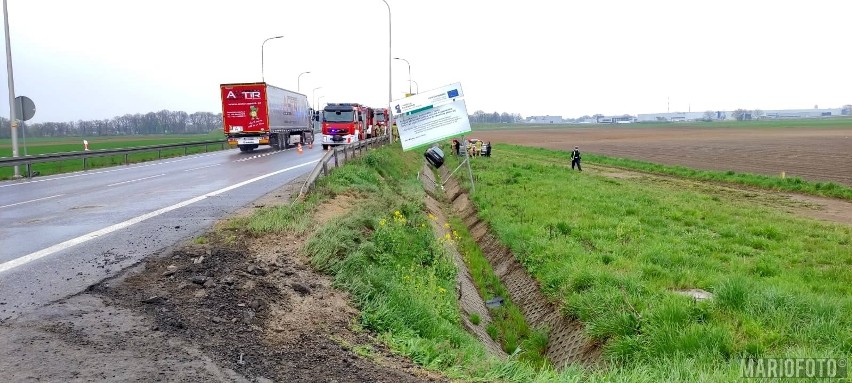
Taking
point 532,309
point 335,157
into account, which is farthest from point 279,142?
point 532,309

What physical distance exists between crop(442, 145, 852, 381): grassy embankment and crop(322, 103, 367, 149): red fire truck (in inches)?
838

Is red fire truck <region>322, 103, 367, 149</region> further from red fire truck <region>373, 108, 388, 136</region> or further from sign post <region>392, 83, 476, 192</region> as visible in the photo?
sign post <region>392, 83, 476, 192</region>

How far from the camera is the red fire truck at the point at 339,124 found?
37938 mm

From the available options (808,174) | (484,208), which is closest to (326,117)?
(484,208)

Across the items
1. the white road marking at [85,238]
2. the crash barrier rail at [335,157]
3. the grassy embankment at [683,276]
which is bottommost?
the grassy embankment at [683,276]

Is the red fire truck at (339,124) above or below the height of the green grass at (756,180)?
above

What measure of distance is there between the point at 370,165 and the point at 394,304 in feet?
42.0

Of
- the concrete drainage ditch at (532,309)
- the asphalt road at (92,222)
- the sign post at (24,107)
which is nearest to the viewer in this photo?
the asphalt road at (92,222)

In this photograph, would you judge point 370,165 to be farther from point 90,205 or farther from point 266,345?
point 266,345

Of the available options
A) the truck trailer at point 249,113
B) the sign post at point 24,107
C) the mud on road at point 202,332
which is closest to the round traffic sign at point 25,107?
the sign post at point 24,107

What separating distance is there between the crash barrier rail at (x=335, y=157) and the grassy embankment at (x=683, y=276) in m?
4.06

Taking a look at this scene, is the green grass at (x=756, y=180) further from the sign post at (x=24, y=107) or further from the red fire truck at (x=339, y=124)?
the sign post at (x=24, y=107)

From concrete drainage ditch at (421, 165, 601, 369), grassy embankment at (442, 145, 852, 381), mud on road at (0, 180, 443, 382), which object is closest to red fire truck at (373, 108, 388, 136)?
grassy embankment at (442, 145, 852, 381)

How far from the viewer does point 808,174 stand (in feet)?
102
